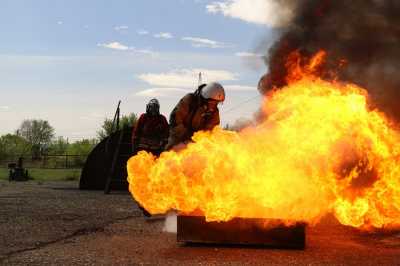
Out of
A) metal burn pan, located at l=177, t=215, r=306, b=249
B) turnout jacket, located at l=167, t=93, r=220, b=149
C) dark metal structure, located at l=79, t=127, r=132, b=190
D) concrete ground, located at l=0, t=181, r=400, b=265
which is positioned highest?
turnout jacket, located at l=167, t=93, r=220, b=149

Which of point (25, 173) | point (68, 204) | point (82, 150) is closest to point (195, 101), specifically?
point (68, 204)

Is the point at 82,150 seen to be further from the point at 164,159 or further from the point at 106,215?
the point at 164,159

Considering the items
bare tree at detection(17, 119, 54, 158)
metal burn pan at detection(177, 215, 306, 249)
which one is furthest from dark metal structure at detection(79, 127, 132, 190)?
bare tree at detection(17, 119, 54, 158)

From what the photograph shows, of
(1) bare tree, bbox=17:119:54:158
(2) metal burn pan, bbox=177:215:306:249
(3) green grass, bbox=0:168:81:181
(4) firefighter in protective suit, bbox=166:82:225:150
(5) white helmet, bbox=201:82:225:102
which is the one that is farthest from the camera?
(1) bare tree, bbox=17:119:54:158

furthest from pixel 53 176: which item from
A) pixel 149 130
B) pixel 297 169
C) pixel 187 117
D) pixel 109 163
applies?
pixel 297 169

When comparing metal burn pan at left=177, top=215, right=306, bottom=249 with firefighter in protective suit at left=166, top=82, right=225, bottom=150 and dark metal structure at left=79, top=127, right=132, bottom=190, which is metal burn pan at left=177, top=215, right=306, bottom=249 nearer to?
firefighter in protective suit at left=166, top=82, right=225, bottom=150

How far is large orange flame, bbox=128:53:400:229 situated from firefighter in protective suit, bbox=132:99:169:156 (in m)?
3.73

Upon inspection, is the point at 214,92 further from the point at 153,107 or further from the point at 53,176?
the point at 53,176

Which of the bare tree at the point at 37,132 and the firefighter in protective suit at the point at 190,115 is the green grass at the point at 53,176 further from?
the bare tree at the point at 37,132

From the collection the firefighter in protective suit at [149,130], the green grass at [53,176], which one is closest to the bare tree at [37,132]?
the green grass at [53,176]

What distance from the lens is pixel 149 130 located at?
12172 mm

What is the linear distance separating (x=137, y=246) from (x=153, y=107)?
15.7ft

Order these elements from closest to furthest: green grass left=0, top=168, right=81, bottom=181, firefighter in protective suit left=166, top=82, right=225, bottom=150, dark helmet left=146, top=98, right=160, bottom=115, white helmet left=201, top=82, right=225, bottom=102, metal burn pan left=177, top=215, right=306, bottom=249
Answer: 1. metal burn pan left=177, top=215, right=306, bottom=249
2. white helmet left=201, top=82, right=225, bottom=102
3. firefighter in protective suit left=166, top=82, right=225, bottom=150
4. dark helmet left=146, top=98, right=160, bottom=115
5. green grass left=0, top=168, right=81, bottom=181

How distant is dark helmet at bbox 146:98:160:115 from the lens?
12117 millimetres
